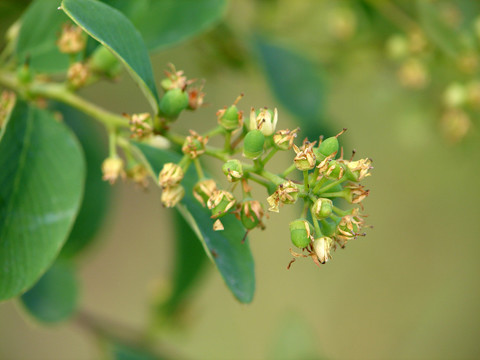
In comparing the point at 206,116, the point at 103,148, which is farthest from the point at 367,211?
the point at 103,148

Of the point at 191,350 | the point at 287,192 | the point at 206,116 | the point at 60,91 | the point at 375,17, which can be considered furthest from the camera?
the point at 191,350


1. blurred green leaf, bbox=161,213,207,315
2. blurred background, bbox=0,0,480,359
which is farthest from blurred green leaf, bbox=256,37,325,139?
blurred green leaf, bbox=161,213,207,315

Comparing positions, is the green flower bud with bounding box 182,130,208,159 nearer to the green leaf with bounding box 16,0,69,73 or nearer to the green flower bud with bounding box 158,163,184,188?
the green flower bud with bounding box 158,163,184,188

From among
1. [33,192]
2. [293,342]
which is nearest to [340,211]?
[33,192]

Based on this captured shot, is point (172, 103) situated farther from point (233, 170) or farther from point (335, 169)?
point (335, 169)

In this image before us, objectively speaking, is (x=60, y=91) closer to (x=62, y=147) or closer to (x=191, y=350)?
(x=62, y=147)

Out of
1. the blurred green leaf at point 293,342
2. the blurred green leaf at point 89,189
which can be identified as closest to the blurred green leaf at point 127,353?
the blurred green leaf at point 89,189
